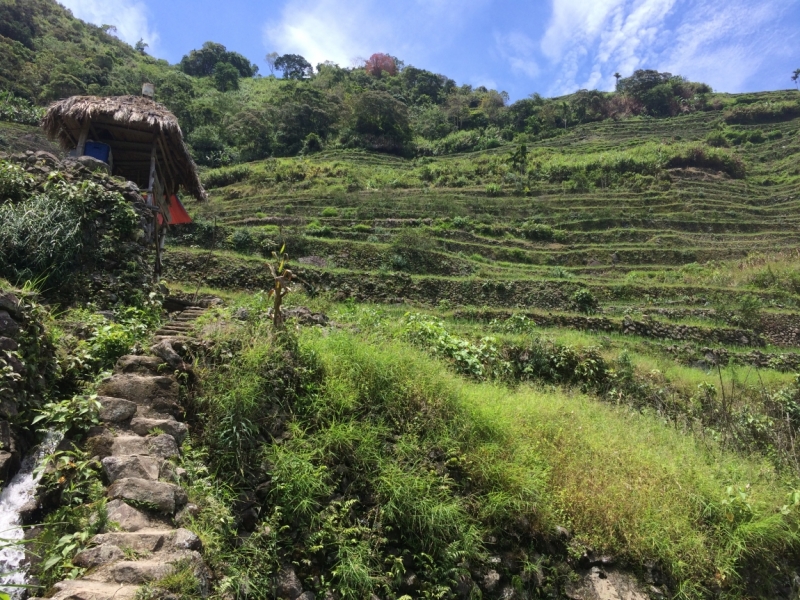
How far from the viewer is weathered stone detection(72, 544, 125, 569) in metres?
2.67

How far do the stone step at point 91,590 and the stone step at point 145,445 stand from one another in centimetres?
119

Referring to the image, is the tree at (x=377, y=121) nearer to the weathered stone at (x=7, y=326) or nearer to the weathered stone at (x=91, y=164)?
the weathered stone at (x=91, y=164)

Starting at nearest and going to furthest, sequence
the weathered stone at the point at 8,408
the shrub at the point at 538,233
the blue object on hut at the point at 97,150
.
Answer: the weathered stone at the point at 8,408 → the blue object on hut at the point at 97,150 → the shrub at the point at 538,233

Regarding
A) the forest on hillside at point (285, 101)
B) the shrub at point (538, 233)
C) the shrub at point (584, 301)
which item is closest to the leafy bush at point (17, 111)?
the forest on hillside at point (285, 101)

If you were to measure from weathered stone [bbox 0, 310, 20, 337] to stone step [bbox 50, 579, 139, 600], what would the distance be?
2329mm

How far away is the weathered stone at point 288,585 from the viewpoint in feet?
11.4

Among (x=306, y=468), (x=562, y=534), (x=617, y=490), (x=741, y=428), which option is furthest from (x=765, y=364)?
(x=306, y=468)

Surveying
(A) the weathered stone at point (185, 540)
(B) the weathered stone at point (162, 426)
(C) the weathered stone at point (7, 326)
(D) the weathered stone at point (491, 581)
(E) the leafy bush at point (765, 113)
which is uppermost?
(E) the leafy bush at point (765, 113)

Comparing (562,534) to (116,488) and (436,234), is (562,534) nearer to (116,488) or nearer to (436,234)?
(116,488)

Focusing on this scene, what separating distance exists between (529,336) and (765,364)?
8519 millimetres

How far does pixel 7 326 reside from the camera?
12.7 ft

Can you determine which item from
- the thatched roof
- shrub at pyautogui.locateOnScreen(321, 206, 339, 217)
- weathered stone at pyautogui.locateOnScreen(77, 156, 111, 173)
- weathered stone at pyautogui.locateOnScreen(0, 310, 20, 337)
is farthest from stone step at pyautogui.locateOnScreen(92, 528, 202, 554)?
shrub at pyautogui.locateOnScreen(321, 206, 339, 217)

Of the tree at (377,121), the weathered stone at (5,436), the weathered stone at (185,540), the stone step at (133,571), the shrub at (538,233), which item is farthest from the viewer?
the tree at (377,121)

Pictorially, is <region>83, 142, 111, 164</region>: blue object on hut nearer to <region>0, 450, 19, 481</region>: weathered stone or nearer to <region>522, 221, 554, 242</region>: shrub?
<region>0, 450, 19, 481</region>: weathered stone
